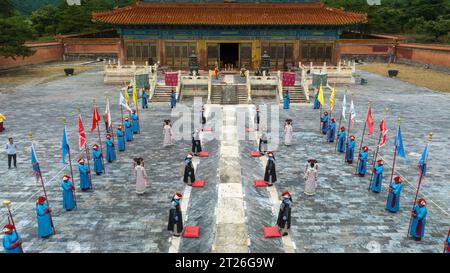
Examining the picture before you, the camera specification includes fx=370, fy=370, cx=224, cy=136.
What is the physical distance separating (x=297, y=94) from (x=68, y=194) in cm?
2056

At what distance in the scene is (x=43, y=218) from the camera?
9633 mm

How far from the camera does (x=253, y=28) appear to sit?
36.6 m

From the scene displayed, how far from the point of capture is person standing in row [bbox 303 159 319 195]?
39.9 ft

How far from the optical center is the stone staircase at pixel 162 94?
27.6 meters

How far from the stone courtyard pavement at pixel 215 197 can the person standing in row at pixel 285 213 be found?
29 cm

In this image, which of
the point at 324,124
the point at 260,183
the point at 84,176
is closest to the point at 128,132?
the point at 84,176

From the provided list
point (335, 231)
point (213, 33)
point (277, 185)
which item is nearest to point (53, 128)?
point (277, 185)

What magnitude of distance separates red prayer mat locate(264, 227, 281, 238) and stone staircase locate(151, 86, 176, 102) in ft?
62.0

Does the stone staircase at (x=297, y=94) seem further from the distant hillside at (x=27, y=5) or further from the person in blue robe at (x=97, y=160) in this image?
the distant hillside at (x=27, y=5)

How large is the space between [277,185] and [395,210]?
393 centimetres

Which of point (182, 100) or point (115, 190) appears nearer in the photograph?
point (115, 190)

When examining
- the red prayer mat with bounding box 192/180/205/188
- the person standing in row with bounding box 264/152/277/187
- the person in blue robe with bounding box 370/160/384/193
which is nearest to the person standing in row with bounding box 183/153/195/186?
the red prayer mat with bounding box 192/180/205/188

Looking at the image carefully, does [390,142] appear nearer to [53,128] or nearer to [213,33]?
[53,128]

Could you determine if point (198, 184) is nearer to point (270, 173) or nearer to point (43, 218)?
point (270, 173)
